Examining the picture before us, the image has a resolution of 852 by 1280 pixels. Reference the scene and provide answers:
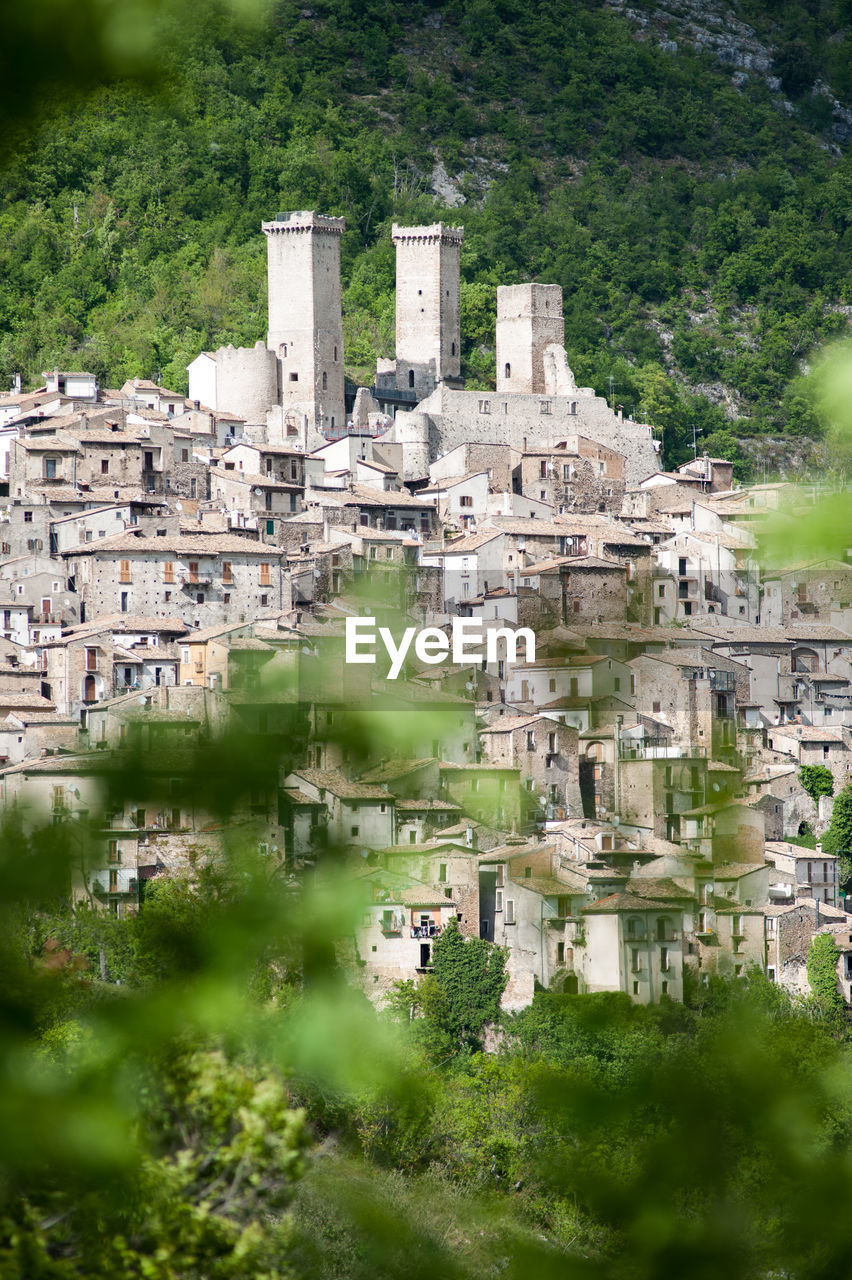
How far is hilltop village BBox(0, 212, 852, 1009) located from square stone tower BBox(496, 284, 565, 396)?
0.09 meters

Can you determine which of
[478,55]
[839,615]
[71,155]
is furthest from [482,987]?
[478,55]

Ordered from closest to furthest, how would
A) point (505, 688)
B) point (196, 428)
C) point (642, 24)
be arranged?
point (505, 688), point (196, 428), point (642, 24)

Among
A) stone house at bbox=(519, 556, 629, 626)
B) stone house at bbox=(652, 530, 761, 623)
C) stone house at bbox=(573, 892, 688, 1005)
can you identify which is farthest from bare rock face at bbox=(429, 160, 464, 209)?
stone house at bbox=(573, 892, 688, 1005)

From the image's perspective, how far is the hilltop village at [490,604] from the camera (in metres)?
31.1

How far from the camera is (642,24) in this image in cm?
10088

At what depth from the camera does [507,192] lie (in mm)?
80812

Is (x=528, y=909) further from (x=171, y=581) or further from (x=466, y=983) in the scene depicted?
(x=171, y=581)

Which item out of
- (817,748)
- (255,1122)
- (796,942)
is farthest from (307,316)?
(255,1122)

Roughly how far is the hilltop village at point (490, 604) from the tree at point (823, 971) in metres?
0.27

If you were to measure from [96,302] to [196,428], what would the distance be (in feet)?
59.2

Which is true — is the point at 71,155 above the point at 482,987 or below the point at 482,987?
above

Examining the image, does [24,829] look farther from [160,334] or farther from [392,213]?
[392,213]

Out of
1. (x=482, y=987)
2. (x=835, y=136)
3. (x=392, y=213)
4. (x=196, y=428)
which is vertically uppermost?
(x=835, y=136)

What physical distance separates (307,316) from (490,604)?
1482 cm
